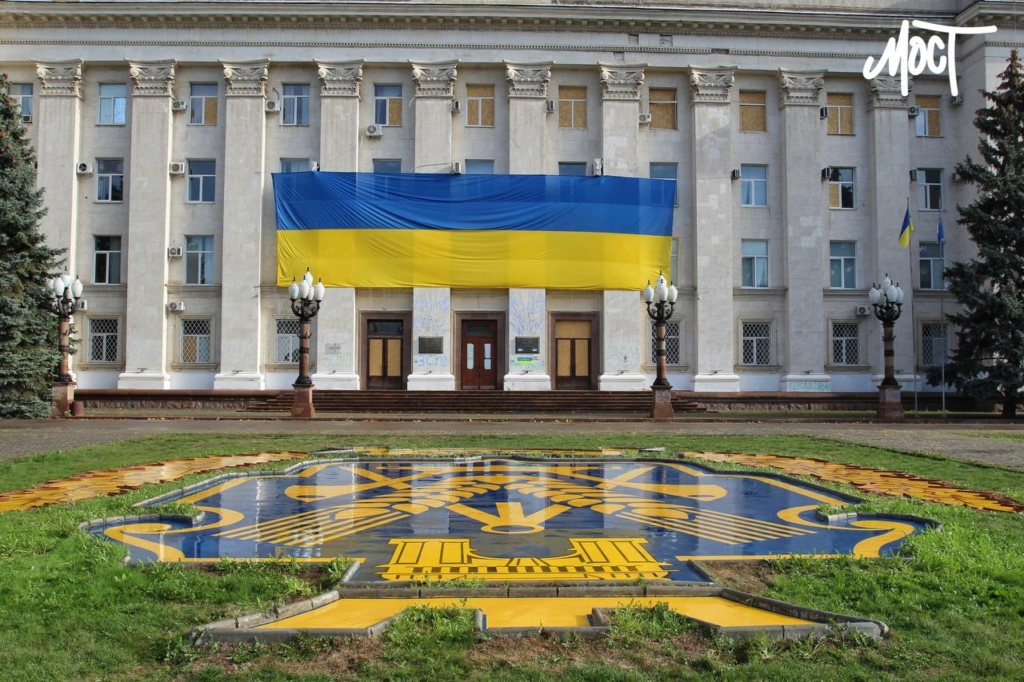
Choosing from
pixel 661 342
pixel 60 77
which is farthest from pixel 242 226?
pixel 661 342

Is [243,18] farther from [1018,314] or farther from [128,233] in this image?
[1018,314]

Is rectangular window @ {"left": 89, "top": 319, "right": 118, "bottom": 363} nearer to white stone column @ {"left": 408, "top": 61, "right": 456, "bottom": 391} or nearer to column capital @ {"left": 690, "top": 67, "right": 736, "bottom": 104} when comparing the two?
white stone column @ {"left": 408, "top": 61, "right": 456, "bottom": 391}

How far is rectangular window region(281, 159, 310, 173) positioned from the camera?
34125 mm

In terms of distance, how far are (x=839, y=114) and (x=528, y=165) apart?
14.0 metres

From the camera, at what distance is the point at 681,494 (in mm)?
9000

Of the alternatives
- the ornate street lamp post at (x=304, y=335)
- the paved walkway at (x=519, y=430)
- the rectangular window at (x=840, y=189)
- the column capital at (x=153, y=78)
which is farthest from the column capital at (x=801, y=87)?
the column capital at (x=153, y=78)

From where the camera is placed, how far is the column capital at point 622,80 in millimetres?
34094

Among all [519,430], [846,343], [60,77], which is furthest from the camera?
[846,343]

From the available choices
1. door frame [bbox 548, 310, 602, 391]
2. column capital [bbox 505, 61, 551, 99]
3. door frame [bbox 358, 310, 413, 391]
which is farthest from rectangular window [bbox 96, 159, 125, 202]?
door frame [bbox 548, 310, 602, 391]

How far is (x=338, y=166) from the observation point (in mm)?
33562

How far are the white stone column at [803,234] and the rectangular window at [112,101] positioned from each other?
28.0 metres

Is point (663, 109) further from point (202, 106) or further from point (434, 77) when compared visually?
point (202, 106)

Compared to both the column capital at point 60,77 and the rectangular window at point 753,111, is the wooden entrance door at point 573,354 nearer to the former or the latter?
the rectangular window at point 753,111

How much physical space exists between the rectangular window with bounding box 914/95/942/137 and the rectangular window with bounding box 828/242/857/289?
237 inches
